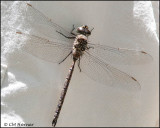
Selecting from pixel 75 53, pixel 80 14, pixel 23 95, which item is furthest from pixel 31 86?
pixel 80 14

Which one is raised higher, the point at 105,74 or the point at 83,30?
the point at 83,30

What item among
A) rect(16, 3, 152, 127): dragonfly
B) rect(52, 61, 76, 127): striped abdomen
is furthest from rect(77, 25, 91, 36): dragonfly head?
rect(52, 61, 76, 127): striped abdomen

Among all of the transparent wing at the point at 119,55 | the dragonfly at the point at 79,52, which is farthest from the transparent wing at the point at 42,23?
the transparent wing at the point at 119,55

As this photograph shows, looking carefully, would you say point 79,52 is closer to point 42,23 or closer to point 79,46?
point 79,46

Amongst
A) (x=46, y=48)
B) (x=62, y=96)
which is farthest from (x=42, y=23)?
(x=62, y=96)

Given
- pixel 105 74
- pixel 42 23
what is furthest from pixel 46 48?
pixel 105 74

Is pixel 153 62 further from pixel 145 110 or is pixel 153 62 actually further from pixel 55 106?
pixel 55 106

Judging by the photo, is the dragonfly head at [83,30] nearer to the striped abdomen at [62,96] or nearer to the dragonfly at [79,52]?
the dragonfly at [79,52]
